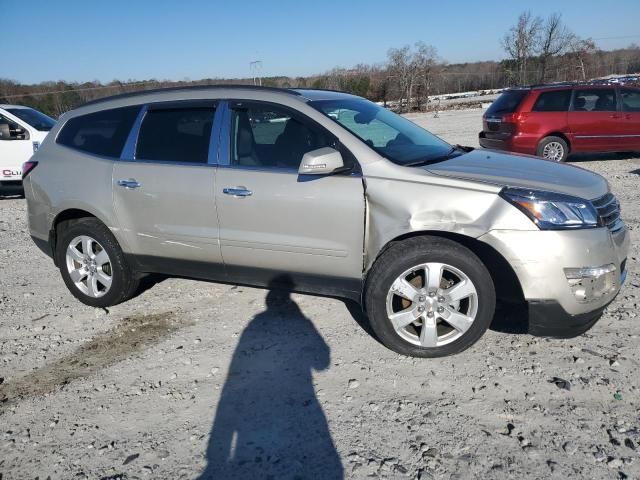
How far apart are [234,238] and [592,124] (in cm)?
923

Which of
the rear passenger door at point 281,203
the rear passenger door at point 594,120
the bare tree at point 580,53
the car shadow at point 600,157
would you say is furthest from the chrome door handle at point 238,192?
the bare tree at point 580,53

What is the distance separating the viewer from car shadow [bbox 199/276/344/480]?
2.49 meters

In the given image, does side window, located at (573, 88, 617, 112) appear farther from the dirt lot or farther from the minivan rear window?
the dirt lot

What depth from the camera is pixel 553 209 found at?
308cm

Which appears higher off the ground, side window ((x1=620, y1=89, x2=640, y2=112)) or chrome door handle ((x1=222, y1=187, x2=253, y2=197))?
side window ((x1=620, y1=89, x2=640, y2=112))

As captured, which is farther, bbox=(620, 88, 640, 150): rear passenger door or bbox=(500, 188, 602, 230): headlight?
bbox=(620, 88, 640, 150): rear passenger door

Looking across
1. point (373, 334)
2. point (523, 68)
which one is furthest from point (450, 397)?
point (523, 68)

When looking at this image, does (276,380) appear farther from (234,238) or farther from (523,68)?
(523,68)

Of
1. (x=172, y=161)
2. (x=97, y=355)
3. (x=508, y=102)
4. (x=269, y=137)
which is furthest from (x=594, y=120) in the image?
(x=97, y=355)

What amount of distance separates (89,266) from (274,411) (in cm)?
247

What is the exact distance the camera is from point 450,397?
296 centimetres

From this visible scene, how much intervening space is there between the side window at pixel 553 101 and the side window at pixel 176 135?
27.1 feet

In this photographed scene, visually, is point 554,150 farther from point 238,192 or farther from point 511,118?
point 238,192

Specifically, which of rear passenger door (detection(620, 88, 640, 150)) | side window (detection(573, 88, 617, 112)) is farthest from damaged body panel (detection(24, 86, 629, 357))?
rear passenger door (detection(620, 88, 640, 150))
